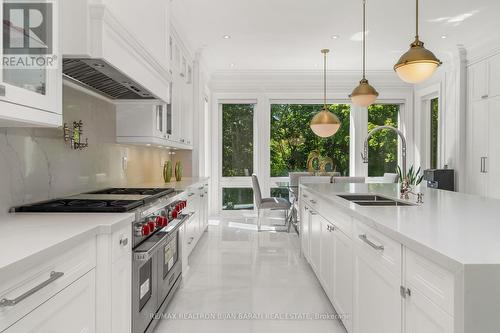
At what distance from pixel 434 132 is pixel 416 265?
6657 mm

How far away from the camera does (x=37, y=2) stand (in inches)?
55.2

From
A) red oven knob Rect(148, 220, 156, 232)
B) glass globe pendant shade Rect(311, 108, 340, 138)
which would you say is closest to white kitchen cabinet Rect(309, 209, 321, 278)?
red oven knob Rect(148, 220, 156, 232)

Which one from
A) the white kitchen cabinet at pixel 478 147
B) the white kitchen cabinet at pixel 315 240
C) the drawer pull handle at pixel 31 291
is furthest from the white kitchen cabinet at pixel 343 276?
the white kitchen cabinet at pixel 478 147

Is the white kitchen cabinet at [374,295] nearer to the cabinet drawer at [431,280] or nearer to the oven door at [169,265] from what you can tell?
the cabinet drawer at [431,280]

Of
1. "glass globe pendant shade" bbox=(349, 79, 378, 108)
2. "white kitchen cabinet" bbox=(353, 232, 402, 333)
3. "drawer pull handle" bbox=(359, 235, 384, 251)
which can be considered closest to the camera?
"white kitchen cabinet" bbox=(353, 232, 402, 333)

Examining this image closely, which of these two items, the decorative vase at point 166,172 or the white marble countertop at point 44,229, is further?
the decorative vase at point 166,172

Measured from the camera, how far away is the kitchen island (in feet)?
3.09

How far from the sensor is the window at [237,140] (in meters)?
7.40

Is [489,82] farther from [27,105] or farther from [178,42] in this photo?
[27,105]

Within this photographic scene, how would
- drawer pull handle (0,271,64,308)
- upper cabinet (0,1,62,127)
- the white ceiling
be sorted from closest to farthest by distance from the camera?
drawer pull handle (0,271,64,308), upper cabinet (0,1,62,127), the white ceiling

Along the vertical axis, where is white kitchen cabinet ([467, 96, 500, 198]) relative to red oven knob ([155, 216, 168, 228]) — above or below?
above

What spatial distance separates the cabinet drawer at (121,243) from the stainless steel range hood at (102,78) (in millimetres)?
810

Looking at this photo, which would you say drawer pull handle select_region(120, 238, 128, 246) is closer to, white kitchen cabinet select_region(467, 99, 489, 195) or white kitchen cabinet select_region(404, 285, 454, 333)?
white kitchen cabinet select_region(404, 285, 454, 333)

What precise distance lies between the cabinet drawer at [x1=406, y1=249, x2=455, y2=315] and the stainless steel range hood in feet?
5.19
